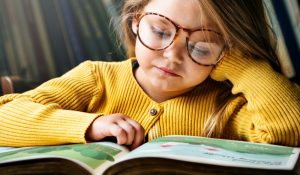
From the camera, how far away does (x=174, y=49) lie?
924 millimetres

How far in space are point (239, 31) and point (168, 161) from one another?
497mm

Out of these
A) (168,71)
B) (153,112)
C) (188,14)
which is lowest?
(153,112)

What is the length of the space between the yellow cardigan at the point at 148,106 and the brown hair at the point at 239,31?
0.03 meters

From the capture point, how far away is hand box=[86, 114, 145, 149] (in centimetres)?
79

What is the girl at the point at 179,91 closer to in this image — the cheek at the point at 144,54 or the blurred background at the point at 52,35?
the cheek at the point at 144,54

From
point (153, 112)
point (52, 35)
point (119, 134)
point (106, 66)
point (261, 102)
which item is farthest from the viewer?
point (52, 35)

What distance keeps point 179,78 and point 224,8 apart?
19 cm

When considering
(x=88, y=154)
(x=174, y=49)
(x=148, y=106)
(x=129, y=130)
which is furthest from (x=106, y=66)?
(x=88, y=154)

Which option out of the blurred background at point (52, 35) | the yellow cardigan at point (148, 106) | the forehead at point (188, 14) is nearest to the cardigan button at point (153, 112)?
the yellow cardigan at point (148, 106)

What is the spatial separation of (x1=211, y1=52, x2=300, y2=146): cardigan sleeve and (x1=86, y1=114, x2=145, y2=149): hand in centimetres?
26

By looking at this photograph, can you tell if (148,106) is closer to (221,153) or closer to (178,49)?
(178,49)

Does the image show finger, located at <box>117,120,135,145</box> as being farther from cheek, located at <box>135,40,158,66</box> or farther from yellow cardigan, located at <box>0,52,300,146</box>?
cheek, located at <box>135,40,158,66</box>

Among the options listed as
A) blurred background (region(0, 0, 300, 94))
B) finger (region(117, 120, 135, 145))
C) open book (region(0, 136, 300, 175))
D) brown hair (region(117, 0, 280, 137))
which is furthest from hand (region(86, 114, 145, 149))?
blurred background (region(0, 0, 300, 94))

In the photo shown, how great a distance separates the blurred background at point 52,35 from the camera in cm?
146
